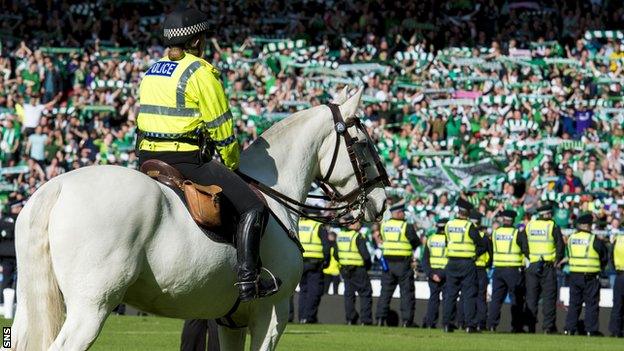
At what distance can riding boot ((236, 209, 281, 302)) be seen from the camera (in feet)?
29.3

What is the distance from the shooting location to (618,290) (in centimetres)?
2256

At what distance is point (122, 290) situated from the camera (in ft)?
27.4

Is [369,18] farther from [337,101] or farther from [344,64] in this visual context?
[337,101]

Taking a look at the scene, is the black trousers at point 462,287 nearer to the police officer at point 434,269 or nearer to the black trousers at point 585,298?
the police officer at point 434,269

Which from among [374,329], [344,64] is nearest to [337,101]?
[374,329]

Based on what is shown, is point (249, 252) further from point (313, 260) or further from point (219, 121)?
point (313, 260)

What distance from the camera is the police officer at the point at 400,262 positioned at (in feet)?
78.7

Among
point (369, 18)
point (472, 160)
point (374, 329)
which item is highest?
point (369, 18)

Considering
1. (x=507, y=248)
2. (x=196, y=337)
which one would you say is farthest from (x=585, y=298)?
(x=196, y=337)

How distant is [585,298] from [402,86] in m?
10.4

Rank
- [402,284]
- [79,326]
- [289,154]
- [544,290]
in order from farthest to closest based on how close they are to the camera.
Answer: [402,284] < [544,290] < [289,154] < [79,326]

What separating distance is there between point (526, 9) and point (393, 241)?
12.9m

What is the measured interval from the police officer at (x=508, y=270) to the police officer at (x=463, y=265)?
0.41m

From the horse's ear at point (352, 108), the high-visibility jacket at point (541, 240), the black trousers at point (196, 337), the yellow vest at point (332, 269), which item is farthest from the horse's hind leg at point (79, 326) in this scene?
the yellow vest at point (332, 269)
